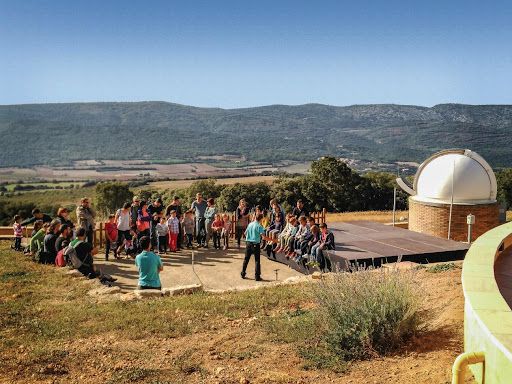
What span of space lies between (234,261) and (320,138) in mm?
160107

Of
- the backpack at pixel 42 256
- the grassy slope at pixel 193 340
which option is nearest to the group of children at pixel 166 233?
the backpack at pixel 42 256

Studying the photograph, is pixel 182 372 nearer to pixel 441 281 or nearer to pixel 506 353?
pixel 506 353

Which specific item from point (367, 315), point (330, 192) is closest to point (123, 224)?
point (367, 315)

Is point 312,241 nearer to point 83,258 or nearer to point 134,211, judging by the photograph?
point 134,211

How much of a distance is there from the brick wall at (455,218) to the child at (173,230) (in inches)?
365

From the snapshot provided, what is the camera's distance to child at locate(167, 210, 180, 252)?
13.2m

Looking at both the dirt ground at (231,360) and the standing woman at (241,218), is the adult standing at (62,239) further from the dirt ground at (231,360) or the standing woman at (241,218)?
the dirt ground at (231,360)

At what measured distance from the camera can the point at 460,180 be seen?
17625 mm

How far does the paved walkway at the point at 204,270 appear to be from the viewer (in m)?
10.5

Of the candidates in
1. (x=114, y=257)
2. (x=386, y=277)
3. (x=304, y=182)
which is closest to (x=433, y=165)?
(x=114, y=257)

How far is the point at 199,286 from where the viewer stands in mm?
8852

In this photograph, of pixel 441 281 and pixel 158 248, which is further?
pixel 158 248

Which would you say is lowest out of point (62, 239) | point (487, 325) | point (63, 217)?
point (62, 239)

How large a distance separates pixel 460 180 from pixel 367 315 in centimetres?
1414
